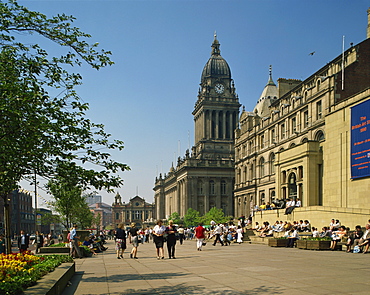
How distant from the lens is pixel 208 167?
119500 millimetres

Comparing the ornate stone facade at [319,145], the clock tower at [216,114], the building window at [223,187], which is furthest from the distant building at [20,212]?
the ornate stone facade at [319,145]

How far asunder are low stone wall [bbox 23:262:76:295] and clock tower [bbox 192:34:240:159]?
372 feet

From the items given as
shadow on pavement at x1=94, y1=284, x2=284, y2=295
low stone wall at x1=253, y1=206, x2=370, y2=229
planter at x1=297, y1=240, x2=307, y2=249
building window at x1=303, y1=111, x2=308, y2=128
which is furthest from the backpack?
building window at x1=303, y1=111, x2=308, y2=128

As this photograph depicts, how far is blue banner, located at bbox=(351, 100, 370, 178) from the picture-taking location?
32.8m

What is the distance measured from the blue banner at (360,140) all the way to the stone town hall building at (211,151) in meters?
84.5

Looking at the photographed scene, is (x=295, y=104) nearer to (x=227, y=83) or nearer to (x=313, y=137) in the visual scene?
(x=313, y=137)

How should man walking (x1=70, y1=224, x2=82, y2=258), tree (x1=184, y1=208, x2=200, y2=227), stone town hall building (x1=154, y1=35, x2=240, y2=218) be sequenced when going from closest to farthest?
man walking (x1=70, y1=224, x2=82, y2=258)
tree (x1=184, y1=208, x2=200, y2=227)
stone town hall building (x1=154, y1=35, x2=240, y2=218)

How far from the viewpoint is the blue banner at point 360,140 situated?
32844 mm

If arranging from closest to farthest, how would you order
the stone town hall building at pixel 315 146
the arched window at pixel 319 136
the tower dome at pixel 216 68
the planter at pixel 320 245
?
the planter at pixel 320 245 → the stone town hall building at pixel 315 146 → the arched window at pixel 319 136 → the tower dome at pixel 216 68

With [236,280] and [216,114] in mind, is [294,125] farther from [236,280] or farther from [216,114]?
[216,114]

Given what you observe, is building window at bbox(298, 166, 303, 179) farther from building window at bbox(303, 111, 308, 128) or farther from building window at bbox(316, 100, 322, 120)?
building window at bbox(303, 111, 308, 128)

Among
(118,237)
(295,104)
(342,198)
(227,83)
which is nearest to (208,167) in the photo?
(227,83)

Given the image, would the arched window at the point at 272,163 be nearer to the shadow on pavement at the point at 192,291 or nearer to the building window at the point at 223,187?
the shadow on pavement at the point at 192,291

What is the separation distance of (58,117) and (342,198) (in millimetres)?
30605
